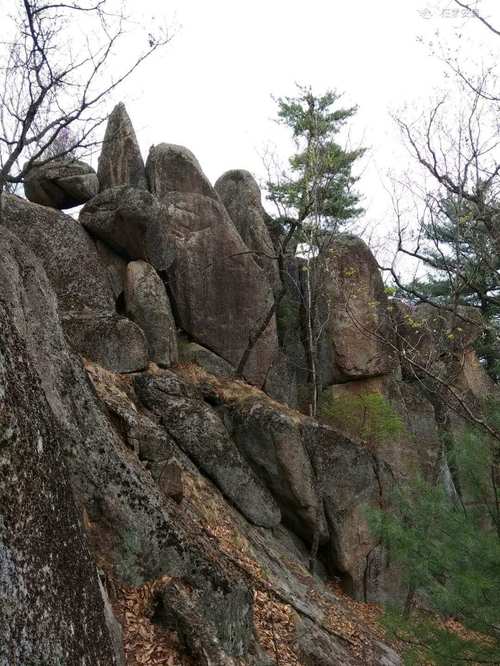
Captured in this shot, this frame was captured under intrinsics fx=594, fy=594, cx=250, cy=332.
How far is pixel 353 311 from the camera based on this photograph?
19.0 meters

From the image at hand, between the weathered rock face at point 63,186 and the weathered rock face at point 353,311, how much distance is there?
7.28 meters

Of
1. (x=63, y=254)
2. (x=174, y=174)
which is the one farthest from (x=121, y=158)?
(x=63, y=254)

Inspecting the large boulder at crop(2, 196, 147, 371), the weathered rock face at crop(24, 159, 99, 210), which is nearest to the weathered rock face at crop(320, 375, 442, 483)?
the large boulder at crop(2, 196, 147, 371)

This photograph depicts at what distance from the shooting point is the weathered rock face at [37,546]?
2504mm

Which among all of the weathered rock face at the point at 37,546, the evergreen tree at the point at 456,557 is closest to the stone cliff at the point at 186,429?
the weathered rock face at the point at 37,546

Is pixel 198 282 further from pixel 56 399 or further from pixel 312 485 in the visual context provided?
pixel 56 399

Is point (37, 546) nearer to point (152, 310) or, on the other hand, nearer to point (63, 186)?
point (152, 310)

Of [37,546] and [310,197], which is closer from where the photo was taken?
[37,546]

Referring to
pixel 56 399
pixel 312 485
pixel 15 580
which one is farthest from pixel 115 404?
pixel 15 580

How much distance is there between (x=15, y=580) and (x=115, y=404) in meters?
6.52

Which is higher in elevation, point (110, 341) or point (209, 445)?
point (110, 341)

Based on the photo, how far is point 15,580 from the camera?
2.51 m

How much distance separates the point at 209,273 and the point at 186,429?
20.9ft

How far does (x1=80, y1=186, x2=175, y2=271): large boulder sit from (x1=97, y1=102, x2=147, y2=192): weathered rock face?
242cm
